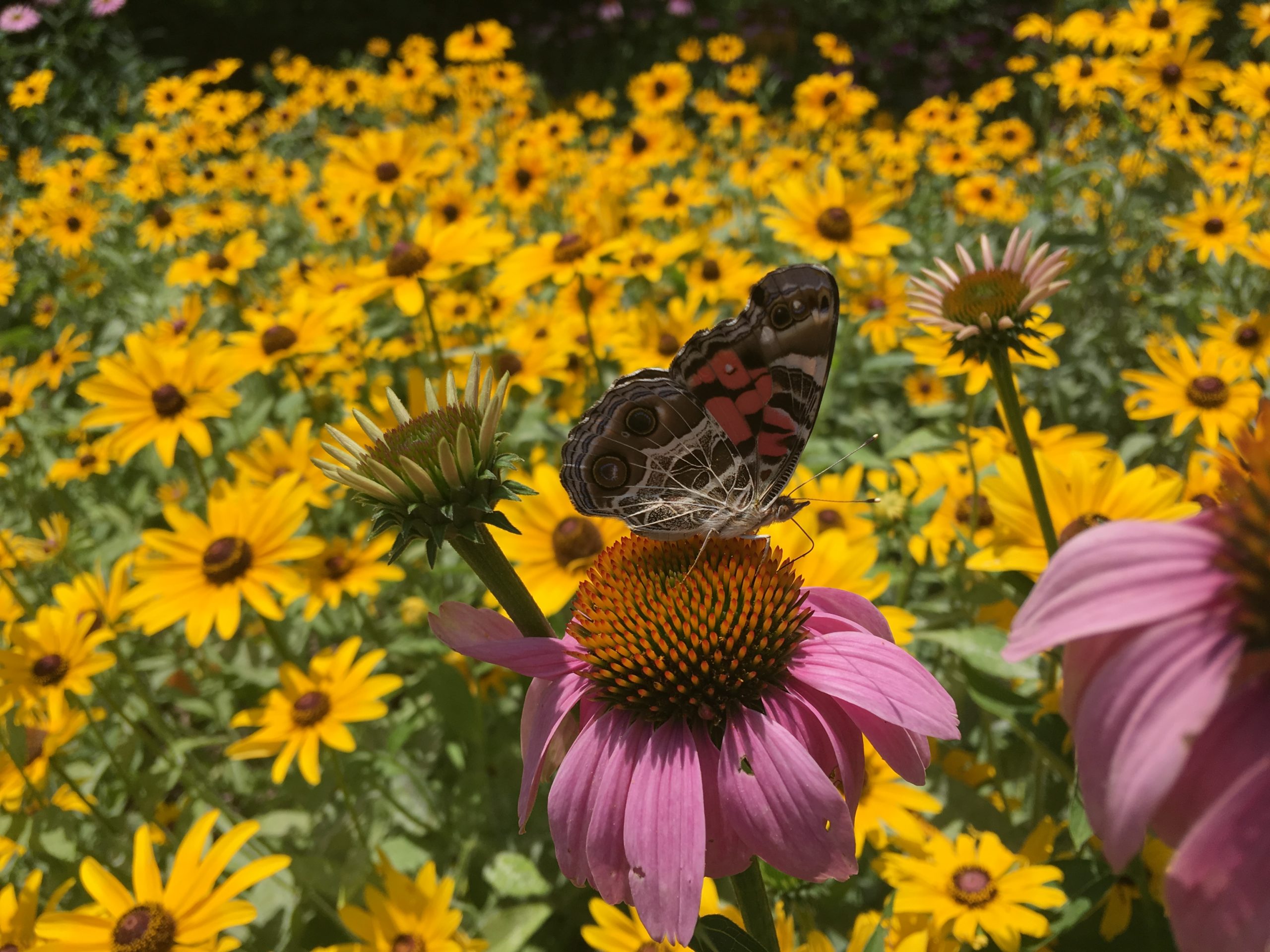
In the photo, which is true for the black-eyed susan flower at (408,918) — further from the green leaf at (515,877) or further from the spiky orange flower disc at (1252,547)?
the spiky orange flower disc at (1252,547)

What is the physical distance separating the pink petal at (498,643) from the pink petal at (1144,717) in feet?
1.81

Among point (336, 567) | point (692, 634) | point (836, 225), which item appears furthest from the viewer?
point (836, 225)

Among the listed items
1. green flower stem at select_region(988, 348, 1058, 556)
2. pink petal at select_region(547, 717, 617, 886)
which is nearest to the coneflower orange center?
green flower stem at select_region(988, 348, 1058, 556)

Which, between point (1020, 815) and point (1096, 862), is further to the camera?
point (1020, 815)

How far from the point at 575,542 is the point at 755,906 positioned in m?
1.25

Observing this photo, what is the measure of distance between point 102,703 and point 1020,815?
3.17m

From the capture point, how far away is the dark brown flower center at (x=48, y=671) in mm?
2131

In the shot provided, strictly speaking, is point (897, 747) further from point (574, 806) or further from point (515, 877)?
point (515, 877)

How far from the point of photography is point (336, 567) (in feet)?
8.12

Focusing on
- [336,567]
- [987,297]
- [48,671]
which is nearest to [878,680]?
[987,297]

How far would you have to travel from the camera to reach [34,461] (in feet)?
11.8

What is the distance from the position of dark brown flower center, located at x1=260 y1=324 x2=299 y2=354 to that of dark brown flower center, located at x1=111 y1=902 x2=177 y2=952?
1923mm

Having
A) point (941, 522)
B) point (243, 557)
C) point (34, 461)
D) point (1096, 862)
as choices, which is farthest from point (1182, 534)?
point (34, 461)

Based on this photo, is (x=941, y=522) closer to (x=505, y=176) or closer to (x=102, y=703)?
(x=102, y=703)
